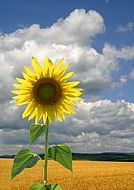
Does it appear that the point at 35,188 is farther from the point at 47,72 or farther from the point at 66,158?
the point at 47,72

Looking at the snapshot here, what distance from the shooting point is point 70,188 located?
29484 millimetres

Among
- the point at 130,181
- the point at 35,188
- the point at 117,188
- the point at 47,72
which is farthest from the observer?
the point at 130,181

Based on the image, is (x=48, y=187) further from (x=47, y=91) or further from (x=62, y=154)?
(x=47, y=91)

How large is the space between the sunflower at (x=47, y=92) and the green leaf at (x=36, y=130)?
0.23m

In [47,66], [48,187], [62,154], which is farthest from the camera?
[47,66]

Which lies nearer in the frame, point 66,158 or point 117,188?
point 66,158

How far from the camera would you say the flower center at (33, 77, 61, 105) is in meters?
3.90

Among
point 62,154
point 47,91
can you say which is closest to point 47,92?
point 47,91

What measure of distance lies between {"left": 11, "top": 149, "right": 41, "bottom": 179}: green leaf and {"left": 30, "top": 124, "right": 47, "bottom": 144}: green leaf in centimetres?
15

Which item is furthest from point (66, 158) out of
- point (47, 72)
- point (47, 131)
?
point (47, 72)

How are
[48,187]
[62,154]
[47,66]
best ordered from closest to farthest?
[48,187] < [62,154] < [47,66]

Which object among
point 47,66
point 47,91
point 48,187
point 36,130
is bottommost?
point 48,187

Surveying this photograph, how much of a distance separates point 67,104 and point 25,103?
1.37 feet

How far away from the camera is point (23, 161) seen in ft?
12.0
